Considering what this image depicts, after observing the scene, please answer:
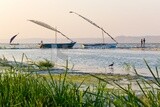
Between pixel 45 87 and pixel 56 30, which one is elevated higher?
pixel 56 30

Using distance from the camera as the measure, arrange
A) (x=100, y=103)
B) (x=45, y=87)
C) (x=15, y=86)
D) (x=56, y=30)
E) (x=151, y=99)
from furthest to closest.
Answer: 1. (x=15, y=86)
2. (x=45, y=87)
3. (x=100, y=103)
4. (x=151, y=99)
5. (x=56, y=30)

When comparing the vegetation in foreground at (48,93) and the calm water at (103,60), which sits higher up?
the vegetation in foreground at (48,93)

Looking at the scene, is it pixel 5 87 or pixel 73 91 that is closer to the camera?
pixel 73 91

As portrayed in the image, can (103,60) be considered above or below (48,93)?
below

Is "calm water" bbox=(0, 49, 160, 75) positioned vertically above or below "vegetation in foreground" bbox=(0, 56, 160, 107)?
below

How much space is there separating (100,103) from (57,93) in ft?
1.51

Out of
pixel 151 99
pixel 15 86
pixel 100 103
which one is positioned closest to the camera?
pixel 151 99

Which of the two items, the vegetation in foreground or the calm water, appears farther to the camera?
the calm water

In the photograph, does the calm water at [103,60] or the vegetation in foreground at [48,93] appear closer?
the vegetation in foreground at [48,93]

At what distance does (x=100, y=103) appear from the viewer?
4.59 metres

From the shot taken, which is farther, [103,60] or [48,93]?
[103,60]

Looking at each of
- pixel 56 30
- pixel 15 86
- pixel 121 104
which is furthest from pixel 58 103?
pixel 56 30

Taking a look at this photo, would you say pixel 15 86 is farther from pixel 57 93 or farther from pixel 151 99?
pixel 151 99

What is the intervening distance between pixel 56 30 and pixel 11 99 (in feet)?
6.47
